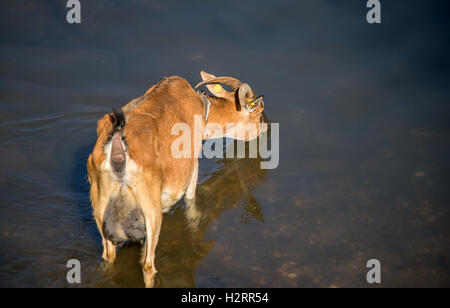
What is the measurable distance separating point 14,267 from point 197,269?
237 centimetres

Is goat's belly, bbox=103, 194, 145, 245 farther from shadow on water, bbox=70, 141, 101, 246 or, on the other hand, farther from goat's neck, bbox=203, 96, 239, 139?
goat's neck, bbox=203, 96, 239, 139

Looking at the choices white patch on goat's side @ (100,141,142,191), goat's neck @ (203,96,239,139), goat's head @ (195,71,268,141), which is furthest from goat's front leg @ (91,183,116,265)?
goat's head @ (195,71,268,141)

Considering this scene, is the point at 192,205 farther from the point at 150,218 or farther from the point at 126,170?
the point at 126,170

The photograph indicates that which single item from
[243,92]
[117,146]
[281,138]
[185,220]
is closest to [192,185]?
[185,220]

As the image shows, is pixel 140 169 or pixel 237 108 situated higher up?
pixel 237 108

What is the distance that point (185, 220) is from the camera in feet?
22.3

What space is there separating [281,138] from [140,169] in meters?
4.95

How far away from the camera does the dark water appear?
6043 mm

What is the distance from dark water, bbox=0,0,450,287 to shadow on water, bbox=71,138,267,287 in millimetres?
27

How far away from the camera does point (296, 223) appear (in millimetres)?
6895

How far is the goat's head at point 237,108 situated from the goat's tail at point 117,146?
3116 mm

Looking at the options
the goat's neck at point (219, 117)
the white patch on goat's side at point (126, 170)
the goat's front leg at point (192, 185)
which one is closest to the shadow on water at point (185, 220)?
the goat's front leg at point (192, 185)

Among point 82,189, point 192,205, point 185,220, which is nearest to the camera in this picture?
point 185,220

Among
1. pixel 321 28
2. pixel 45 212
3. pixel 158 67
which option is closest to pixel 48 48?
pixel 158 67
